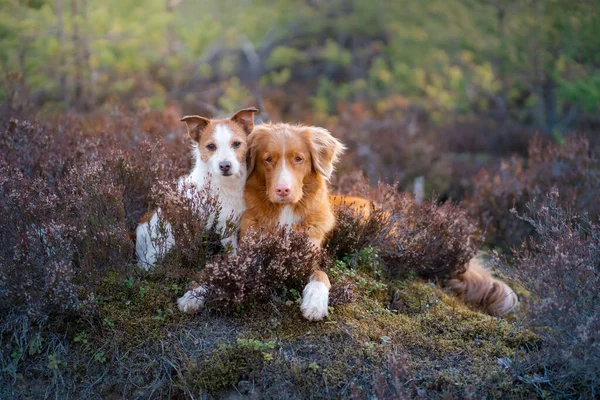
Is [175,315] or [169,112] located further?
[169,112]

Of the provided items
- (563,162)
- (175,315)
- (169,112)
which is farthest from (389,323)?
(169,112)

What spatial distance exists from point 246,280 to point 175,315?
0.59m

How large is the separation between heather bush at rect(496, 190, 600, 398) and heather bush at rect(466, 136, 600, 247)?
2.75 m

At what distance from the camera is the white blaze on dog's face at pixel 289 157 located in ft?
14.3

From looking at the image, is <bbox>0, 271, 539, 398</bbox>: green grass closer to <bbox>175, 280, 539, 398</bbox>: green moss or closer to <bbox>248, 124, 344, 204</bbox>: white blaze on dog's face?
<bbox>175, 280, 539, 398</bbox>: green moss

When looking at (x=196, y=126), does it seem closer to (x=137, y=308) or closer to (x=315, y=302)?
(x=137, y=308)

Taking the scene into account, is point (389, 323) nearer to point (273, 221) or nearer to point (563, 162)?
point (273, 221)

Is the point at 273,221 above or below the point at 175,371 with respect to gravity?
above

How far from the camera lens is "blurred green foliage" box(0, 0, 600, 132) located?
10.8 meters

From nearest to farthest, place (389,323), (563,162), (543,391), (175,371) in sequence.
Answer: (543,391)
(175,371)
(389,323)
(563,162)

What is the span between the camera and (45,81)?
1056 cm

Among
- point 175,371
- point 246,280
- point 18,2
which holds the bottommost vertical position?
point 175,371

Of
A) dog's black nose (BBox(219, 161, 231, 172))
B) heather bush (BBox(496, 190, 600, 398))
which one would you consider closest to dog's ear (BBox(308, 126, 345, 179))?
dog's black nose (BBox(219, 161, 231, 172))

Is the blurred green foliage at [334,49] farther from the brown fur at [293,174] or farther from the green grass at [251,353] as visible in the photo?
the green grass at [251,353]
